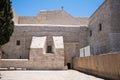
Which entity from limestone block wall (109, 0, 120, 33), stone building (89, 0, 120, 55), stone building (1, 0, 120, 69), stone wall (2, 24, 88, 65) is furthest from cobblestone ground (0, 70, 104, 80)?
stone wall (2, 24, 88, 65)

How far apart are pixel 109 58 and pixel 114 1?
19.4 ft

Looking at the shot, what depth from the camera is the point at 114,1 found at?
1341cm

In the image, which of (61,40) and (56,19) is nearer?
(61,40)

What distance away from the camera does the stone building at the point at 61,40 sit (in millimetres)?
13406

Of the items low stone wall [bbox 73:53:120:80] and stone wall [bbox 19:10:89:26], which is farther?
stone wall [bbox 19:10:89:26]

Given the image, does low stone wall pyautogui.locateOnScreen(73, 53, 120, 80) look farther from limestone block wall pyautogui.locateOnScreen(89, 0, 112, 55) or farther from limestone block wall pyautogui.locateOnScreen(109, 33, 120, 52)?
limestone block wall pyautogui.locateOnScreen(89, 0, 112, 55)

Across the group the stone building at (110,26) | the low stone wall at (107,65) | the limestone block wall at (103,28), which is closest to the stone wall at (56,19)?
the limestone block wall at (103,28)

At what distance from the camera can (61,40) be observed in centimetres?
2075

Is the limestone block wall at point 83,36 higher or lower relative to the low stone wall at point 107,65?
higher

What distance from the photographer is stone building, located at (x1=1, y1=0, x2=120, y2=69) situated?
44.0 feet

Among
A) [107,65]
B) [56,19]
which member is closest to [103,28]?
[107,65]

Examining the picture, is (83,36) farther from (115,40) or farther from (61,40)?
(115,40)

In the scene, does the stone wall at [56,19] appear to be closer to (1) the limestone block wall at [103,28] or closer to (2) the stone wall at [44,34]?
(2) the stone wall at [44,34]

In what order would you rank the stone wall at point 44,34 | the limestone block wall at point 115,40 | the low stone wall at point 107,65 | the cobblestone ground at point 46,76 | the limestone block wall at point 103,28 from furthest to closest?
the stone wall at point 44,34 → the limestone block wall at point 103,28 → the limestone block wall at point 115,40 → the cobblestone ground at point 46,76 → the low stone wall at point 107,65
